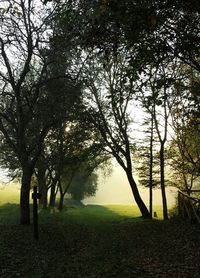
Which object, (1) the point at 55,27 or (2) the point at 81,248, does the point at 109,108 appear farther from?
(2) the point at 81,248

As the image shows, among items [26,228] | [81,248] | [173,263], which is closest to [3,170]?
[26,228]

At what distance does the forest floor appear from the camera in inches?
489

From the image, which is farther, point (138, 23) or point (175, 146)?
point (175, 146)

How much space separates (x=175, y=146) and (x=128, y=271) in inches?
849

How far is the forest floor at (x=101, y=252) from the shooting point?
12422 millimetres

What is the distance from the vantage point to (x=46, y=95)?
94.4 ft

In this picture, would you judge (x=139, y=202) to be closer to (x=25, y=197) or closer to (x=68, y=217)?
(x=68, y=217)

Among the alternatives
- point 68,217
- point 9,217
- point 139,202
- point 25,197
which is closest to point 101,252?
point 25,197

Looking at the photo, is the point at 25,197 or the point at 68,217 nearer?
the point at 25,197

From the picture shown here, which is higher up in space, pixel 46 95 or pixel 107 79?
pixel 107 79

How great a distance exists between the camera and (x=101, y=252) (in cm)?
1609

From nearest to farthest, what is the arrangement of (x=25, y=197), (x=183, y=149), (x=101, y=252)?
(x=101, y=252)
(x=25, y=197)
(x=183, y=149)

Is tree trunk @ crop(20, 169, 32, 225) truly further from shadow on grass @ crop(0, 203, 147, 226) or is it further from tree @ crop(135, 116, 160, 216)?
tree @ crop(135, 116, 160, 216)

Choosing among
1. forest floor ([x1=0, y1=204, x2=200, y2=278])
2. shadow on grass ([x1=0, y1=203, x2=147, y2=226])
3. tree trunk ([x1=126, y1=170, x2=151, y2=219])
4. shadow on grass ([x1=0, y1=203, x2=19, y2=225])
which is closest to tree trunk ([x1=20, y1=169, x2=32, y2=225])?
shadow on grass ([x1=0, y1=203, x2=147, y2=226])
